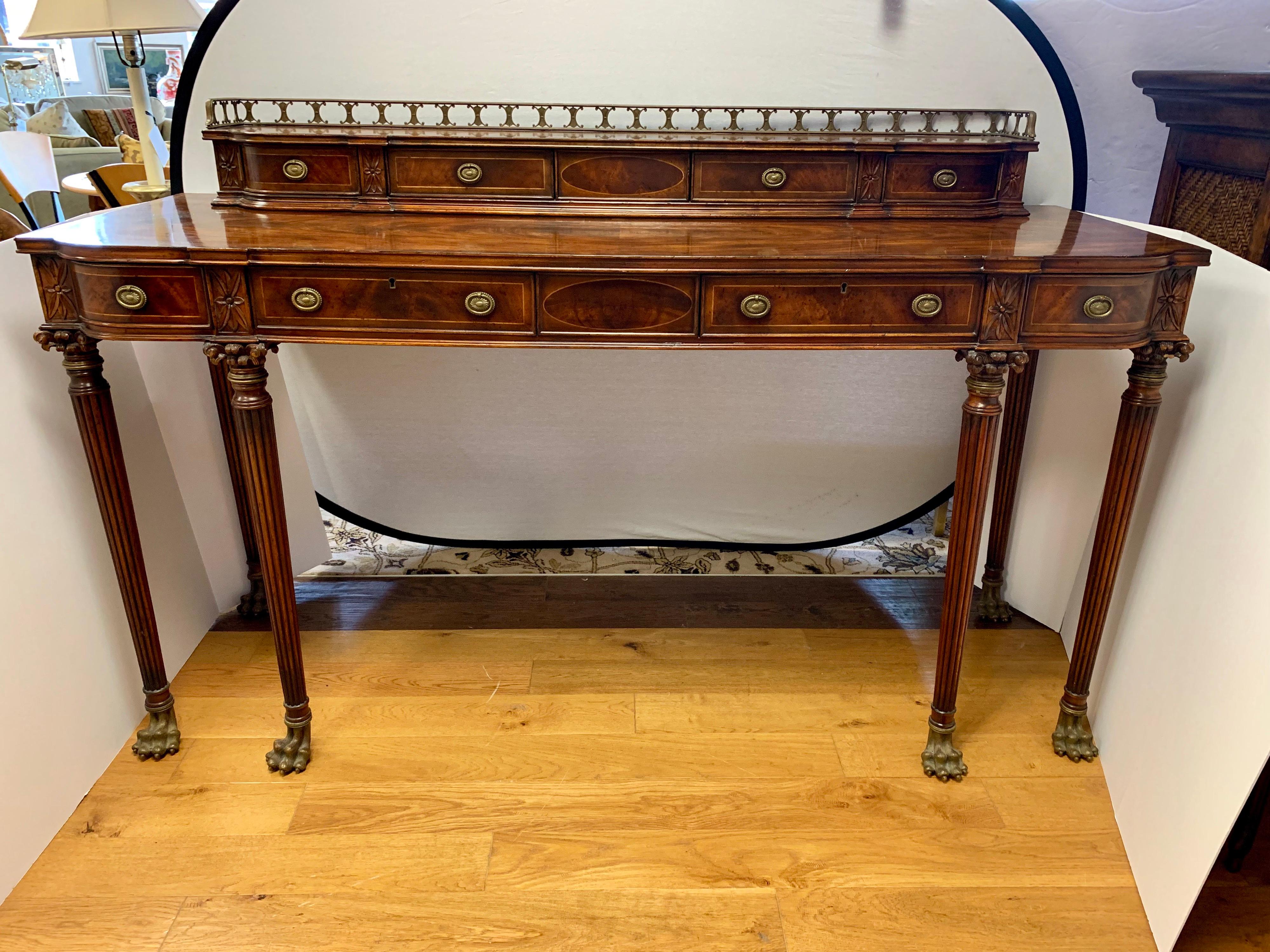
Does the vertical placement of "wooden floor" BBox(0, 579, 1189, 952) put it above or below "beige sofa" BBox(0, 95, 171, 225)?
below

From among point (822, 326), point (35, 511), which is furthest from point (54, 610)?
point (822, 326)

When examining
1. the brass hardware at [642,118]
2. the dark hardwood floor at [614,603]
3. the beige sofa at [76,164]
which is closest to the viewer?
the brass hardware at [642,118]

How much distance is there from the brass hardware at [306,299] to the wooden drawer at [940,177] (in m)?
0.99

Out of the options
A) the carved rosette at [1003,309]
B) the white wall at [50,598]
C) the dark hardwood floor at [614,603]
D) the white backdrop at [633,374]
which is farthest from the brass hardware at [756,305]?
the white wall at [50,598]

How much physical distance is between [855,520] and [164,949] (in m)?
1.59

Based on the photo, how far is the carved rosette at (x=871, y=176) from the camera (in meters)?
1.61

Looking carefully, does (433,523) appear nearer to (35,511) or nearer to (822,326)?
(35,511)

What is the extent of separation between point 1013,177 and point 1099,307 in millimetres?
475

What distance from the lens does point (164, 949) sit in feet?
4.09

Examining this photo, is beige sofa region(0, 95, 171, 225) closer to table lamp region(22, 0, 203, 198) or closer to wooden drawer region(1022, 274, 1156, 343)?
table lamp region(22, 0, 203, 198)

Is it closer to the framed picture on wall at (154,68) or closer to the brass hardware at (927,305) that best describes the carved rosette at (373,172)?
the brass hardware at (927,305)

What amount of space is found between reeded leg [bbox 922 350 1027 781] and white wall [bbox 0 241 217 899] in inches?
54.9

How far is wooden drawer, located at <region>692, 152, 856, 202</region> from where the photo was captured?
5.30 feet

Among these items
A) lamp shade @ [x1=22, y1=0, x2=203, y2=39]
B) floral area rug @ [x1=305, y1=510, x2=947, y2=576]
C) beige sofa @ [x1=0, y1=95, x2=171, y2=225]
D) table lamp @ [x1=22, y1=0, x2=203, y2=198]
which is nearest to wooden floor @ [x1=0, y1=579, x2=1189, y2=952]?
floral area rug @ [x1=305, y1=510, x2=947, y2=576]
